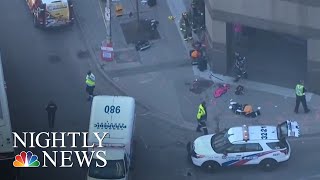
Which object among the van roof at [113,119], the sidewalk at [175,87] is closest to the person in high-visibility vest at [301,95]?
the sidewalk at [175,87]

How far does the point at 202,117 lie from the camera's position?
38156 mm

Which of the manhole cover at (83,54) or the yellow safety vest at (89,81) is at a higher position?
the yellow safety vest at (89,81)

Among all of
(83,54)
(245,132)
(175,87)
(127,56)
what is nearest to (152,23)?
(127,56)

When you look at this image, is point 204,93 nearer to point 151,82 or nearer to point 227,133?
point 151,82

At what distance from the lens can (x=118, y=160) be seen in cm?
3481

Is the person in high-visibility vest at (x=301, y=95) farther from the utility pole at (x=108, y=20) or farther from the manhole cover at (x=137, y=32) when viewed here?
the utility pole at (x=108, y=20)

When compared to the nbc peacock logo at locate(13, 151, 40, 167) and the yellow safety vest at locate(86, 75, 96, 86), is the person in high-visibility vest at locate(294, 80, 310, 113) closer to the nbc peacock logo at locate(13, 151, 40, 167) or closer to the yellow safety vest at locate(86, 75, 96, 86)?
the yellow safety vest at locate(86, 75, 96, 86)

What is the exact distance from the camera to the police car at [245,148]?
117ft

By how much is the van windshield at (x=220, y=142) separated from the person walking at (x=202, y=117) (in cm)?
151

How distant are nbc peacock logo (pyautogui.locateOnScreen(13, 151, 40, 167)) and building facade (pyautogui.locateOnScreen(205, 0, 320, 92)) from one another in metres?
10.5

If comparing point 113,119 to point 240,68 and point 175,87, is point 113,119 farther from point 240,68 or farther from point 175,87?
point 240,68

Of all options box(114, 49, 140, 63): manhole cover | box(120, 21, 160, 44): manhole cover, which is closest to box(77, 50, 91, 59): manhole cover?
box(114, 49, 140, 63): manhole cover

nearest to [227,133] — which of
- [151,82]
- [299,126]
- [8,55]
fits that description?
[299,126]

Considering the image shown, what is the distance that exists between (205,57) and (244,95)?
11.3 ft
